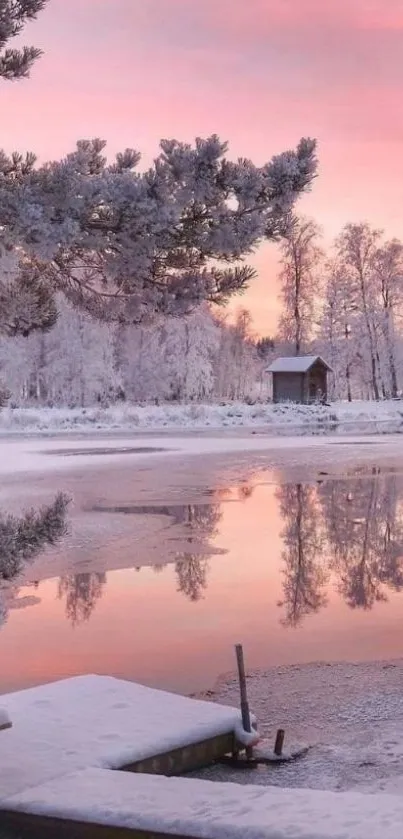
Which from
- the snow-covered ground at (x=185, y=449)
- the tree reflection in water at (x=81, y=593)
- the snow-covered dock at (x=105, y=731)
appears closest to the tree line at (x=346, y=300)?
the snow-covered ground at (x=185, y=449)

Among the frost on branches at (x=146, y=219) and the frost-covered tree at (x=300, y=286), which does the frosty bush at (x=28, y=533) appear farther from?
the frost-covered tree at (x=300, y=286)

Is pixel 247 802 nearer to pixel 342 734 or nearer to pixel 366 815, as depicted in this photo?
pixel 366 815

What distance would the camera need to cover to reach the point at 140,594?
12266 mm

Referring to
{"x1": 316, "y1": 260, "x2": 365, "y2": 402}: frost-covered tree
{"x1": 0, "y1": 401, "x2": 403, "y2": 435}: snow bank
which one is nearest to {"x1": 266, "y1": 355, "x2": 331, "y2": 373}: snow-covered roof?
{"x1": 0, "y1": 401, "x2": 403, "y2": 435}: snow bank

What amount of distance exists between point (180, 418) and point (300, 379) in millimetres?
14884

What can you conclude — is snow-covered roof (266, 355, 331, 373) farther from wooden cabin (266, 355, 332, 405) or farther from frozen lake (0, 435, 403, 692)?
frozen lake (0, 435, 403, 692)

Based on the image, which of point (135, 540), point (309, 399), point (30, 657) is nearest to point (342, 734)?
point (30, 657)

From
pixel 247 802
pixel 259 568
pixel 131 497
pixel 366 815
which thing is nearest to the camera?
pixel 366 815

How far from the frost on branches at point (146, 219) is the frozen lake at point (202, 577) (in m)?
1.91

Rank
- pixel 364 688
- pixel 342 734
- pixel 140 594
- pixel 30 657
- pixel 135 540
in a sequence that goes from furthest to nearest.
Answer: pixel 135 540 < pixel 140 594 < pixel 30 657 < pixel 364 688 < pixel 342 734

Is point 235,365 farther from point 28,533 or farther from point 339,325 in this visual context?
point 28,533

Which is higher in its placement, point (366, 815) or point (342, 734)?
point (366, 815)

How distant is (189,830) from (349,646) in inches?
203

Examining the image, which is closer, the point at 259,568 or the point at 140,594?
the point at 140,594
